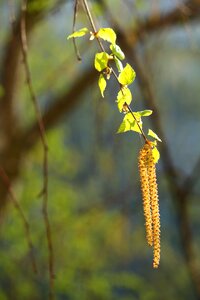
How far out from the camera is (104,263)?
4.60 meters

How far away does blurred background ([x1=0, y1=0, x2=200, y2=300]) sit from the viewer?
2.10 meters

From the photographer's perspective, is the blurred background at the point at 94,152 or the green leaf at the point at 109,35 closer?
the green leaf at the point at 109,35

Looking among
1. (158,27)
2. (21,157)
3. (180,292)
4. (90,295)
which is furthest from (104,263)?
(158,27)

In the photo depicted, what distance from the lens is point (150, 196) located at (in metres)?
0.65

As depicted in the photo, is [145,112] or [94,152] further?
[94,152]

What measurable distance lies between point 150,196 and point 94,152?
8.16ft

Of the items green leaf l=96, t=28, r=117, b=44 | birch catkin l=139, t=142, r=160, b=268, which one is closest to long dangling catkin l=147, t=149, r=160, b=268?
birch catkin l=139, t=142, r=160, b=268

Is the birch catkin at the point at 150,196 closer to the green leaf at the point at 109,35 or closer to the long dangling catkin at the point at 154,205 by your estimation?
the long dangling catkin at the point at 154,205

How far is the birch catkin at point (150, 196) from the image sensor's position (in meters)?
0.63

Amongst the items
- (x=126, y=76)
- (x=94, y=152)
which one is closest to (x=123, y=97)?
(x=126, y=76)

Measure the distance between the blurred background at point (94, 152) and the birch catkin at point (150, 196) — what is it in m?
0.06

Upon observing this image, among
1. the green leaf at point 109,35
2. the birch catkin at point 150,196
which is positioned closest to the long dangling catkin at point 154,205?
the birch catkin at point 150,196

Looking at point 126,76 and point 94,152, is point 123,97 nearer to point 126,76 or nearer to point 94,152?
point 126,76

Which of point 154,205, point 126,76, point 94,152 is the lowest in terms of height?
point 94,152
